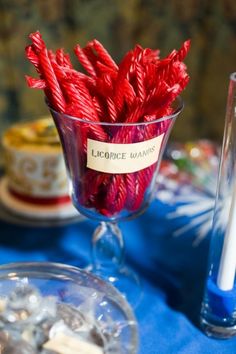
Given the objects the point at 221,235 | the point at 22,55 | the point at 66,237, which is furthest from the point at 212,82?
the point at 221,235

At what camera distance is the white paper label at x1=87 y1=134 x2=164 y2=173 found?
569 mm

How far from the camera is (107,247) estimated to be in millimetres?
718

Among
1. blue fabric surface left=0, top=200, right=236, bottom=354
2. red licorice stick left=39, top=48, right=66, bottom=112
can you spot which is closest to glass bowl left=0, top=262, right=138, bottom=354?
blue fabric surface left=0, top=200, right=236, bottom=354

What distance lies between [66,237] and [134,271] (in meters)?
0.14

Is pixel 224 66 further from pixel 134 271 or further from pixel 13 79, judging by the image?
pixel 134 271

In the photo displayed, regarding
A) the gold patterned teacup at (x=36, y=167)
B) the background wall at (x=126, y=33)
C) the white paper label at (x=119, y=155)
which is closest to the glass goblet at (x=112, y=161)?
the white paper label at (x=119, y=155)

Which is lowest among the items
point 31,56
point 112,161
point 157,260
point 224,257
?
point 157,260

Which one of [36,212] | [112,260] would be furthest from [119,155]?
[36,212]

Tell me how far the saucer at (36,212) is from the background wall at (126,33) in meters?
1.02

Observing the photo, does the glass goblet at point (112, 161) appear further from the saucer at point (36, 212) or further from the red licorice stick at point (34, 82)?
the saucer at point (36, 212)

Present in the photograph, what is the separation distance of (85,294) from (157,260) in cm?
21

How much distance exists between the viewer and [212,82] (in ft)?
5.92

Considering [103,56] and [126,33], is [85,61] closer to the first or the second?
[103,56]

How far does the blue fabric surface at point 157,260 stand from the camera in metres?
0.61
